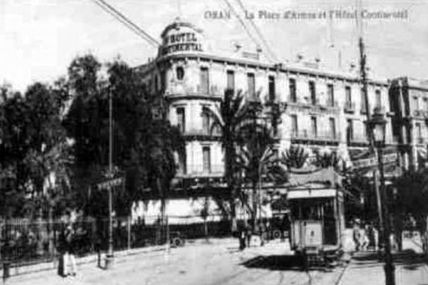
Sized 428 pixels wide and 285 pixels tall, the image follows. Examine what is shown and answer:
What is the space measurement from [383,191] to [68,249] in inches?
558

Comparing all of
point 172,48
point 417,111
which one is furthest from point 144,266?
point 417,111

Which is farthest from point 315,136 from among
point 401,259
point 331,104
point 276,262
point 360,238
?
point 401,259

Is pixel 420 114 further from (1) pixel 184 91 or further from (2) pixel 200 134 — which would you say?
(1) pixel 184 91

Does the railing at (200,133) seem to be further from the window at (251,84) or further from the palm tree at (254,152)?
the palm tree at (254,152)

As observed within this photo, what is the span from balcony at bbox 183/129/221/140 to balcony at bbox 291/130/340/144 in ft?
25.4

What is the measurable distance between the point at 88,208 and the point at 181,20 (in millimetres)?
18717

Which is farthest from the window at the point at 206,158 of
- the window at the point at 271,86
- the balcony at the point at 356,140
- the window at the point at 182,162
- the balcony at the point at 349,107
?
the balcony at the point at 349,107

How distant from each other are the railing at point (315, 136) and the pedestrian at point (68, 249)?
98.2ft

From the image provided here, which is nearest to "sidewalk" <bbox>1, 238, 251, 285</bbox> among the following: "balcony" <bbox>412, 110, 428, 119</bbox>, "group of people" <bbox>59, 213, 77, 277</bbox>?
"group of people" <bbox>59, 213, 77, 277</bbox>

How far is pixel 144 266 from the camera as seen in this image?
2481cm

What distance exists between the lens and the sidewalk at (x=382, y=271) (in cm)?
1625

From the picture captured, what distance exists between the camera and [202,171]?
150ft

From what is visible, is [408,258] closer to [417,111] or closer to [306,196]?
[306,196]

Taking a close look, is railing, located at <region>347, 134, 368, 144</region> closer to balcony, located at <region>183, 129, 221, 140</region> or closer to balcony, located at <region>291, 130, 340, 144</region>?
balcony, located at <region>291, 130, 340, 144</region>
